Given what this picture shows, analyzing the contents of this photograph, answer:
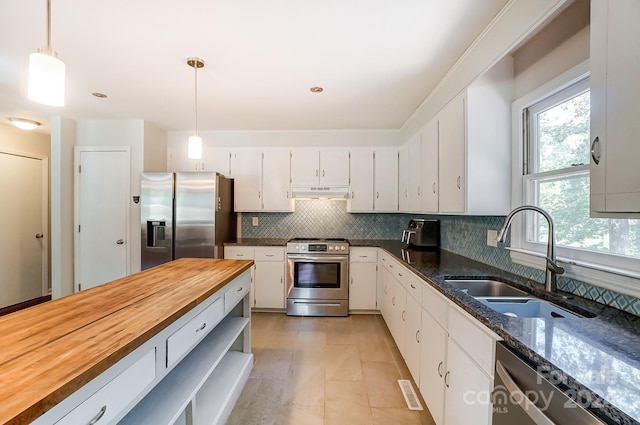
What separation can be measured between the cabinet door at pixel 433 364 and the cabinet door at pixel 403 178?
→ 192cm

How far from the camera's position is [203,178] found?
317cm

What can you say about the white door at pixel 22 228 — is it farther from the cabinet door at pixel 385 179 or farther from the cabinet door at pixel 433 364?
the cabinet door at pixel 433 364

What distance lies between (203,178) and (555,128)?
10.7 feet

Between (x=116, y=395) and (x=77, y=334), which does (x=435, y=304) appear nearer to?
(x=116, y=395)

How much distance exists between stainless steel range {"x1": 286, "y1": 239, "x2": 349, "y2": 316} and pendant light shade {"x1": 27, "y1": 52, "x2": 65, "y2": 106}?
2.58 metres

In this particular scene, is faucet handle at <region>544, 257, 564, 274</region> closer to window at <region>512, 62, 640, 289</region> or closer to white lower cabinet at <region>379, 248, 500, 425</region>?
window at <region>512, 62, 640, 289</region>

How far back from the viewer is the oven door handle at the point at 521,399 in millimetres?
763

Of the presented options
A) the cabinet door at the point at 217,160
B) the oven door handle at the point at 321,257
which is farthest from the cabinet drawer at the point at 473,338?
the cabinet door at the point at 217,160

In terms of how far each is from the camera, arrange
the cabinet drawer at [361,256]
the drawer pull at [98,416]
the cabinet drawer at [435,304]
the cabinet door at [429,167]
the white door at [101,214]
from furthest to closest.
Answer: the cabinet drawer at [361,256]
the white door at [101,214]
the cabinet door at [429,167]
the cabinet drawer at [435,304]
the drawer pull at [98,416]

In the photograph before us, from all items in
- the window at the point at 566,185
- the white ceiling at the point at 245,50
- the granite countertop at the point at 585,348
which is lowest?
the granite countertop at the point at 585,348

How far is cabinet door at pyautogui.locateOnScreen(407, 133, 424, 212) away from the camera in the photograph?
9.41 ft

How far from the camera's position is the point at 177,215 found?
316 cm

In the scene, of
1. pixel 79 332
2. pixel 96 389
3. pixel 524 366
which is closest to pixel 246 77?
pixel 79 332

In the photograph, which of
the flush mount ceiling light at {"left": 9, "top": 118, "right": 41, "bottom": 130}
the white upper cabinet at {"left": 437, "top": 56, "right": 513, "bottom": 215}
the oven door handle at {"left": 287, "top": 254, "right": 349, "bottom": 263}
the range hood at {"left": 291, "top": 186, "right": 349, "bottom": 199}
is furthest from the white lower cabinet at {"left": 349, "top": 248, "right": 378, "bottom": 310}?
the flush mount ceiling light at {"left": 9, "top": 118, "right": 41, "bottom": 130}
